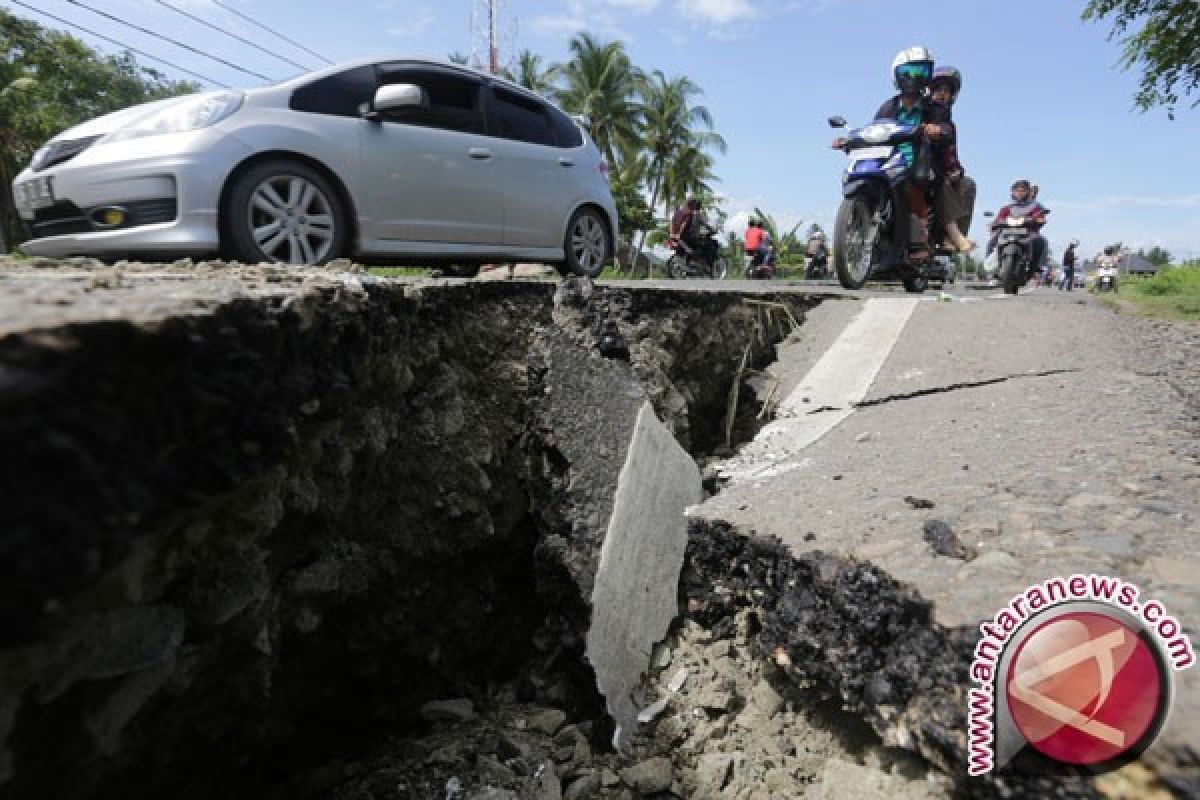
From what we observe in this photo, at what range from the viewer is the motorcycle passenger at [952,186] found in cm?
573

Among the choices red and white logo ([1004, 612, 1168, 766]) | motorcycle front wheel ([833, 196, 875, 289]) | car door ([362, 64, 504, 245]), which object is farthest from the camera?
motorcycle front wheel ([833, 196, 875, 289])

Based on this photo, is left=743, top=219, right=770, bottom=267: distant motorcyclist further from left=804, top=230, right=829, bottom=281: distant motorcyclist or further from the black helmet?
the black helmet

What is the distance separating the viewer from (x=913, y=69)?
5410 millimetres

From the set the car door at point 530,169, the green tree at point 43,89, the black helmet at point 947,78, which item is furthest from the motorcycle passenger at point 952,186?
the green tree at point 43,89

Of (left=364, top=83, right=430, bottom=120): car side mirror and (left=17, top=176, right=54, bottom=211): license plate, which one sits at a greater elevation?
(left=364, top=83, right=430, bottom=120): car side mirror

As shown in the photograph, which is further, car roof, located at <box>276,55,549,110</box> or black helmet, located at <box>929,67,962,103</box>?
black helmet, located at <box>929,67,962,103</box>

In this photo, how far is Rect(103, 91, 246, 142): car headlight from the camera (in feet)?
9.68

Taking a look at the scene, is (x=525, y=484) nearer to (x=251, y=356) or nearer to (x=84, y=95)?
(x=251, y=356)

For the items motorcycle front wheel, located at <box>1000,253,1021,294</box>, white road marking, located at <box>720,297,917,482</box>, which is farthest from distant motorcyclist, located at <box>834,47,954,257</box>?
white road marking, located at <box>720,297,917,482</box>

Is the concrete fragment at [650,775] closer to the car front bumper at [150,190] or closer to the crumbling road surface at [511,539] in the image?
the crumbling road surface at [511,539]

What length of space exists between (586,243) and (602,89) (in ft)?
82.2

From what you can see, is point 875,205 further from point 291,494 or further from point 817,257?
point 817,257

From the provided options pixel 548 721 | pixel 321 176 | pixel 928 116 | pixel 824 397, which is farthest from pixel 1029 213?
pixel 548 721

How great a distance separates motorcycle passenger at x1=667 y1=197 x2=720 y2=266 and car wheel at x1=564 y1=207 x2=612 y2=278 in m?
6.94
